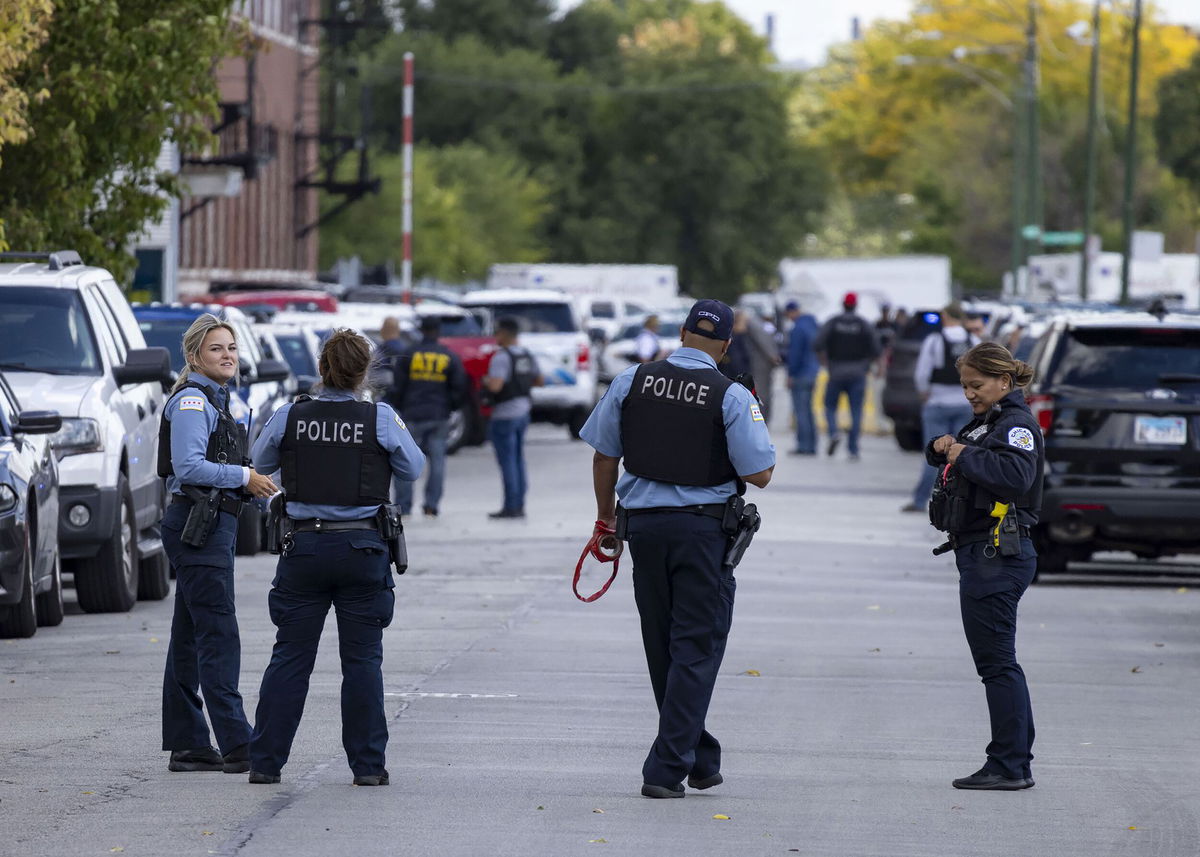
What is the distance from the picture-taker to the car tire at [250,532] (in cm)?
1784

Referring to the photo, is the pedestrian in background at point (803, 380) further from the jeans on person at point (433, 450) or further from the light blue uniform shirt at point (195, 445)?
the light blue uniform shirt at point (195, 445)

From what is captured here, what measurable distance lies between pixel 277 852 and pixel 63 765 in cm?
190


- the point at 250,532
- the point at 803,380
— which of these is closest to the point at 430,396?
the point at 250,532

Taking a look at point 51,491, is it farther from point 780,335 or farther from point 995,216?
point 995,216

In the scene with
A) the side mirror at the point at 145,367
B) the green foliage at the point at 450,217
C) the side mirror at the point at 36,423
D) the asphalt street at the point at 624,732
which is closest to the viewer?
the asphalt street at the point at 624,732

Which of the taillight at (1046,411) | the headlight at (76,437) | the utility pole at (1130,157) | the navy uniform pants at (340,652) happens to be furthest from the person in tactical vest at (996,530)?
the utility pole at (1130,157)

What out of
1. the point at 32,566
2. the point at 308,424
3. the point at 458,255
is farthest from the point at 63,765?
the point at 458,255

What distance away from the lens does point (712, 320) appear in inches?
340

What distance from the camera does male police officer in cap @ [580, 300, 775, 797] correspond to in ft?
27.8

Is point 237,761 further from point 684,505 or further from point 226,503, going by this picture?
point 684,505

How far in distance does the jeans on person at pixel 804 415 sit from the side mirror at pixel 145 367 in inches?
684

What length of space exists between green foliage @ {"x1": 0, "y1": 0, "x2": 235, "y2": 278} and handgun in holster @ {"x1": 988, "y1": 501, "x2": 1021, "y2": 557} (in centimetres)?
Answer: 1108

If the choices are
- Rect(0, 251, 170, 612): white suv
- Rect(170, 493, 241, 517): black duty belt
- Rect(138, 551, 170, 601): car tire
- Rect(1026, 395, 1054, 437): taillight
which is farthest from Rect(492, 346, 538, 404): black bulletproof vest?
Rect(170, 493, 241, 517): black duty belt

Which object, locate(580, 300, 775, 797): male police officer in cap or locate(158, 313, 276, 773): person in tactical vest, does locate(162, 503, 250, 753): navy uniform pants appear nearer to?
locate(158, 313, 276, 773): person in tactical vest
